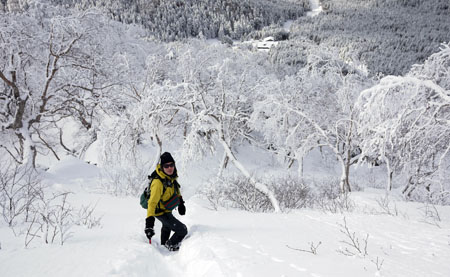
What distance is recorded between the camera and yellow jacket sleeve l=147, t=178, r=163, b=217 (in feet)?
11.9

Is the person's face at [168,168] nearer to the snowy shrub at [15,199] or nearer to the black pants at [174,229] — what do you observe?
the black pants at [174,229]

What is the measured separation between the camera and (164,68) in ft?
61.3

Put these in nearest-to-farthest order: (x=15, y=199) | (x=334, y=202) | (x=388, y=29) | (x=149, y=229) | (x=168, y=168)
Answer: (x=149, y=229)
(x=168, y=168)
(x=15, y=199)
(x=334, y=202)
(x=388, y=29)

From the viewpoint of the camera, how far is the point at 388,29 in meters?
110

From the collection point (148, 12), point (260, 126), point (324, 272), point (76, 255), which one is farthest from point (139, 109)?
point (148, 12)

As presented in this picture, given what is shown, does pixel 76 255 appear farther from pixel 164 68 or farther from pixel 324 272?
pixel 164 68

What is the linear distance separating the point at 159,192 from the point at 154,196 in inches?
3.5

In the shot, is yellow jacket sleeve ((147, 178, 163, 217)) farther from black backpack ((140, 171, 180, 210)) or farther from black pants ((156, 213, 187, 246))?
black pants ((156, 213, 187, 246))

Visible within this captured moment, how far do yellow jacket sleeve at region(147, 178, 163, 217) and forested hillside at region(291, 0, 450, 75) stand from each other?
54.1m

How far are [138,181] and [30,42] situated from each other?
646 centimetres

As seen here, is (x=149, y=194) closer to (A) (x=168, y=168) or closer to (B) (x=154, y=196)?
(B) (x=154, y=196)

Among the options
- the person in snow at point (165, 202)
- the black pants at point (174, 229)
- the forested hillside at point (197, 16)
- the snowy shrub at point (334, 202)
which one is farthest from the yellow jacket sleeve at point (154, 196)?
the forested hillside at point (197, 16)

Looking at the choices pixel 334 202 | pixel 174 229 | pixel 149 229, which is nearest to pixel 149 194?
pixel 149 229

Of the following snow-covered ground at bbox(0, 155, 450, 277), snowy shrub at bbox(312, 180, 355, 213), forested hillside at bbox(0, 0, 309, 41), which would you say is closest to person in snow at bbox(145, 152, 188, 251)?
snow-covered ground at bbox(0, 155, 450, 277)
